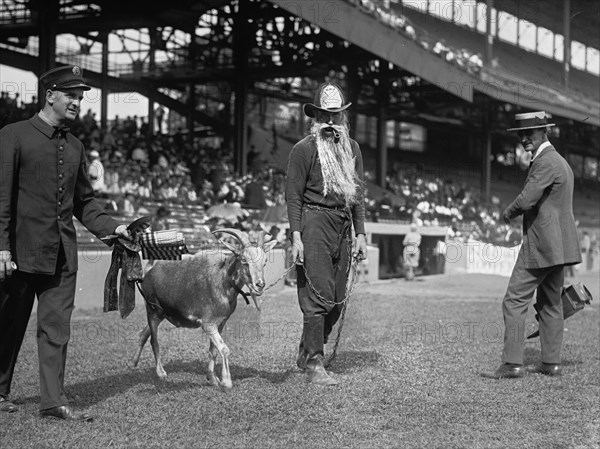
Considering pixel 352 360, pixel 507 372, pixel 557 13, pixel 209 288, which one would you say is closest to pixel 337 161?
pixel 209 288

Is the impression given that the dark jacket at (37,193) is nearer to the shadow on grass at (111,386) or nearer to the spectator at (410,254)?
the shadow on grass at (111,386)

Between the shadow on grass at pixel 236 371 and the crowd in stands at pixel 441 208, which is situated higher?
the crowd in stands at pixel 441 208

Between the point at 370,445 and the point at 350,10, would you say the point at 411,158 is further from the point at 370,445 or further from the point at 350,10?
the point at 370,445

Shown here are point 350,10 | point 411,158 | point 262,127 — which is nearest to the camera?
point 350,10

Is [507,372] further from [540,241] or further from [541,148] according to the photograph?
[541,148]

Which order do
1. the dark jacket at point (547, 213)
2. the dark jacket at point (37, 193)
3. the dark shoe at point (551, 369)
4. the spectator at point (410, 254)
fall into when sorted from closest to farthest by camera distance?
the dark jacket at point (37, 193)
the dark jacket at point (547, 213)
the dark shoe at point (551, 369)
the spectator at point (410, 254)

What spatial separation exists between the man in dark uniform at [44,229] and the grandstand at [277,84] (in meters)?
8.51

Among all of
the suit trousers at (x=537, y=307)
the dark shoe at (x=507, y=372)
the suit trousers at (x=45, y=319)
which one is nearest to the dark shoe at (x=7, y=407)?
the suit trousers at (x=45, y=319)

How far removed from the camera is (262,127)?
35875 millimetres

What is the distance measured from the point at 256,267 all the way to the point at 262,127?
30.0 metres

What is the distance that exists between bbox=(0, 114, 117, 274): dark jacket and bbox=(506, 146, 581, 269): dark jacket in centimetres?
366

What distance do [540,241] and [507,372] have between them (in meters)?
1.13

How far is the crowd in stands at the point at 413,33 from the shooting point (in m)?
24.0

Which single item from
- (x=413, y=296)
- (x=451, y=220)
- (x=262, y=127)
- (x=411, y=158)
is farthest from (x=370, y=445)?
(x=411, y=158)
